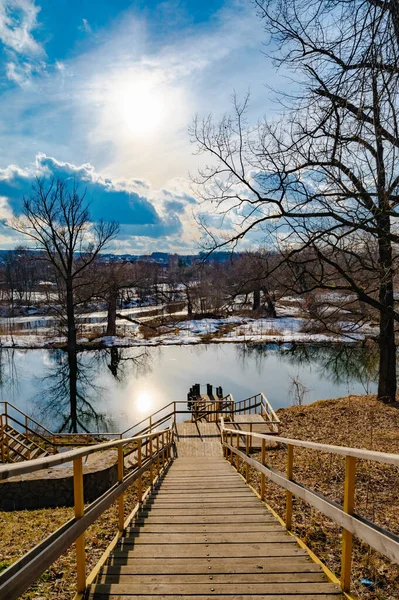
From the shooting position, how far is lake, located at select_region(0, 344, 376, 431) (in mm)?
17875

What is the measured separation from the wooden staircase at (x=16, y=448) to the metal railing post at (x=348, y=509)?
11.6 meters

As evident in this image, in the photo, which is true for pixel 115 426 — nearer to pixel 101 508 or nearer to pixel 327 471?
pixel 327 471

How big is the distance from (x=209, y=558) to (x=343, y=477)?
15.5ft

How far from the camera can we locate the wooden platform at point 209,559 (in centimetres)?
224

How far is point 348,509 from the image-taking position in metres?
2.12

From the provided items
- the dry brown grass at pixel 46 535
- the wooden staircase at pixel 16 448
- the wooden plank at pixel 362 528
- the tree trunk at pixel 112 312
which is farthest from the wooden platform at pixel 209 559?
the tree trunk at pixel 112 312

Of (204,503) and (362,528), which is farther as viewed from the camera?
(204,503)

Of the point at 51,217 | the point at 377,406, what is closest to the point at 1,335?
the point at 51,217

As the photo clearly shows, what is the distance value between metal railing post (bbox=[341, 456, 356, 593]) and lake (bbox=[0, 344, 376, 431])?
1419 cm

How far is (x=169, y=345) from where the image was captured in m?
34.8

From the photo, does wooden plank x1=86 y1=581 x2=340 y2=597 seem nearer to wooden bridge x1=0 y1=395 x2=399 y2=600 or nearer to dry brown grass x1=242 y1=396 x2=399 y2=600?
wooden bridge x1=0 y1=395 x2=399 y2=600

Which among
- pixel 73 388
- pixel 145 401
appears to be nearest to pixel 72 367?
pixel 73 388

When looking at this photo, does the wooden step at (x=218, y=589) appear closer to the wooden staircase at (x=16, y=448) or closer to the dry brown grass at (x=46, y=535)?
the dry brown grass at (x=46, y=535)

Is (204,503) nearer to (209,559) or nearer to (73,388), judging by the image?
(209,559)
